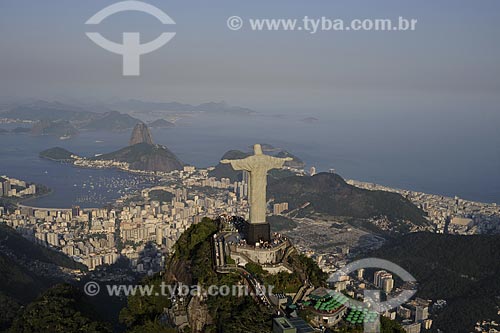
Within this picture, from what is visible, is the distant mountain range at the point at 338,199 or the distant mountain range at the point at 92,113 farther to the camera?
the distant mountain range at the point at 92,113

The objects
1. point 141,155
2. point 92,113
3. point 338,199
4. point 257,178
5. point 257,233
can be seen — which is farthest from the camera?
point 92,113

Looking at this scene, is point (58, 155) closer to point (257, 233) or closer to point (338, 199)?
point (338, 199)

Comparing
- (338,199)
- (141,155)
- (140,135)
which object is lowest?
(338,199)

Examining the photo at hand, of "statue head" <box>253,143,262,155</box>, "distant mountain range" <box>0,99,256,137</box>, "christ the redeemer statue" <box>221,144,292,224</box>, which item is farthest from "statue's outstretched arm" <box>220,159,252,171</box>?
"distant mountain range" <box>0,99,256,137</box>

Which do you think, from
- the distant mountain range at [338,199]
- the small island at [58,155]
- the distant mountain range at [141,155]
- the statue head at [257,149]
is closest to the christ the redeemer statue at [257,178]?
the statue head at [257,149]
